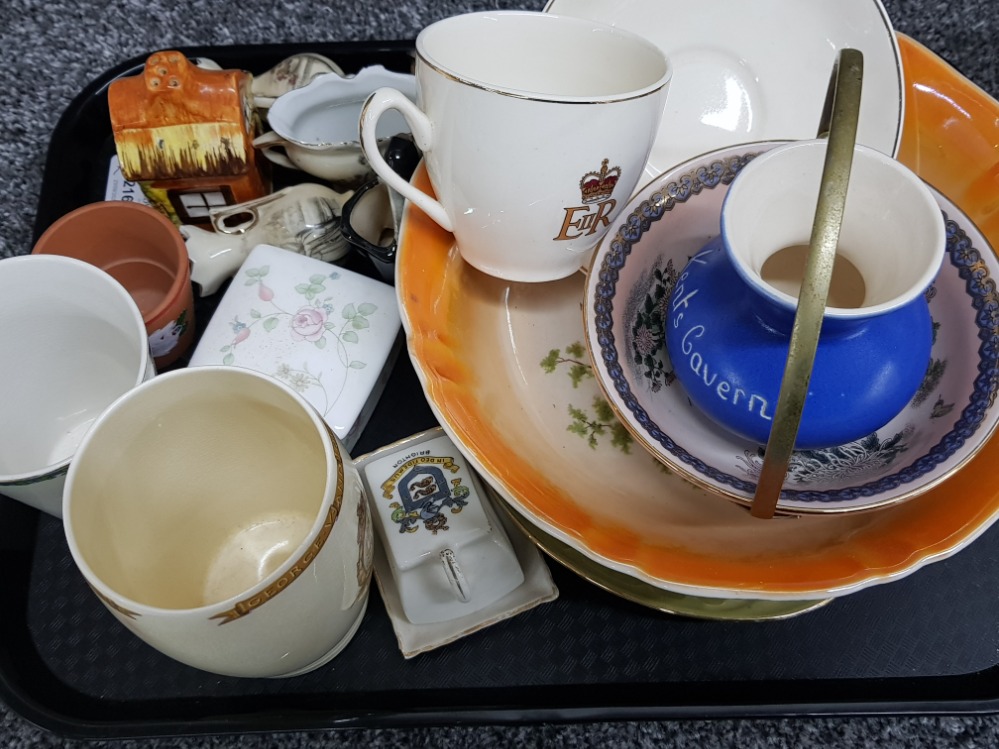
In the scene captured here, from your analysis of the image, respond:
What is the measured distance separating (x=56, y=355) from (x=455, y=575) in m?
0.33

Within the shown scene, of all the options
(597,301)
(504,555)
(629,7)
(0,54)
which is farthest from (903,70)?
(0,54)

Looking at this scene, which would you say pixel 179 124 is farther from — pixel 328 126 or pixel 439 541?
pixel 439 541

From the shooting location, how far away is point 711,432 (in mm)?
407

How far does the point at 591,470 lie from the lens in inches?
17.2

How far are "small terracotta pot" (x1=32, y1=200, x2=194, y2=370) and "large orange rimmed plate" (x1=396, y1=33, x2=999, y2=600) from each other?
18 cm

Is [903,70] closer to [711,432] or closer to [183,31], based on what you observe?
[711,432]

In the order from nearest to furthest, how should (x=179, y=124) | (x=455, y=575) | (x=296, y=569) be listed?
(x=296, y=569)
(x=455, y=575)
(x=179, y=124)

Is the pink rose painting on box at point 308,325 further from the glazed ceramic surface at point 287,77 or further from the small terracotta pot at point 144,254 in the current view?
the glazed ceramic surface at point 287,77

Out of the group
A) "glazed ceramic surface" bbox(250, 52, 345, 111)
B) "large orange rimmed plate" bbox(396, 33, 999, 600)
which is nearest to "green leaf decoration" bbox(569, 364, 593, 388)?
"large orange rimmed plate" bbox(396, 33, 999, 600)

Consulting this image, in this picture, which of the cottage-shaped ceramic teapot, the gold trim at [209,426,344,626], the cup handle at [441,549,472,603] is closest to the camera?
the gold trim at [209,426,344,626]

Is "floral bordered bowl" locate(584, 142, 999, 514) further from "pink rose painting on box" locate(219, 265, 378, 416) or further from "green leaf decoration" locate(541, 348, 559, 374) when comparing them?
"pink rose painting on box" locate(219, 265, 378, 416)

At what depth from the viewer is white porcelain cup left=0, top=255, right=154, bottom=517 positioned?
18.0 inches

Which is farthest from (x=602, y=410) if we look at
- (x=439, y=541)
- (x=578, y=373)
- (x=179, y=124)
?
(x=179, y=124)

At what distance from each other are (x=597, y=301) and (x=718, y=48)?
27cm
